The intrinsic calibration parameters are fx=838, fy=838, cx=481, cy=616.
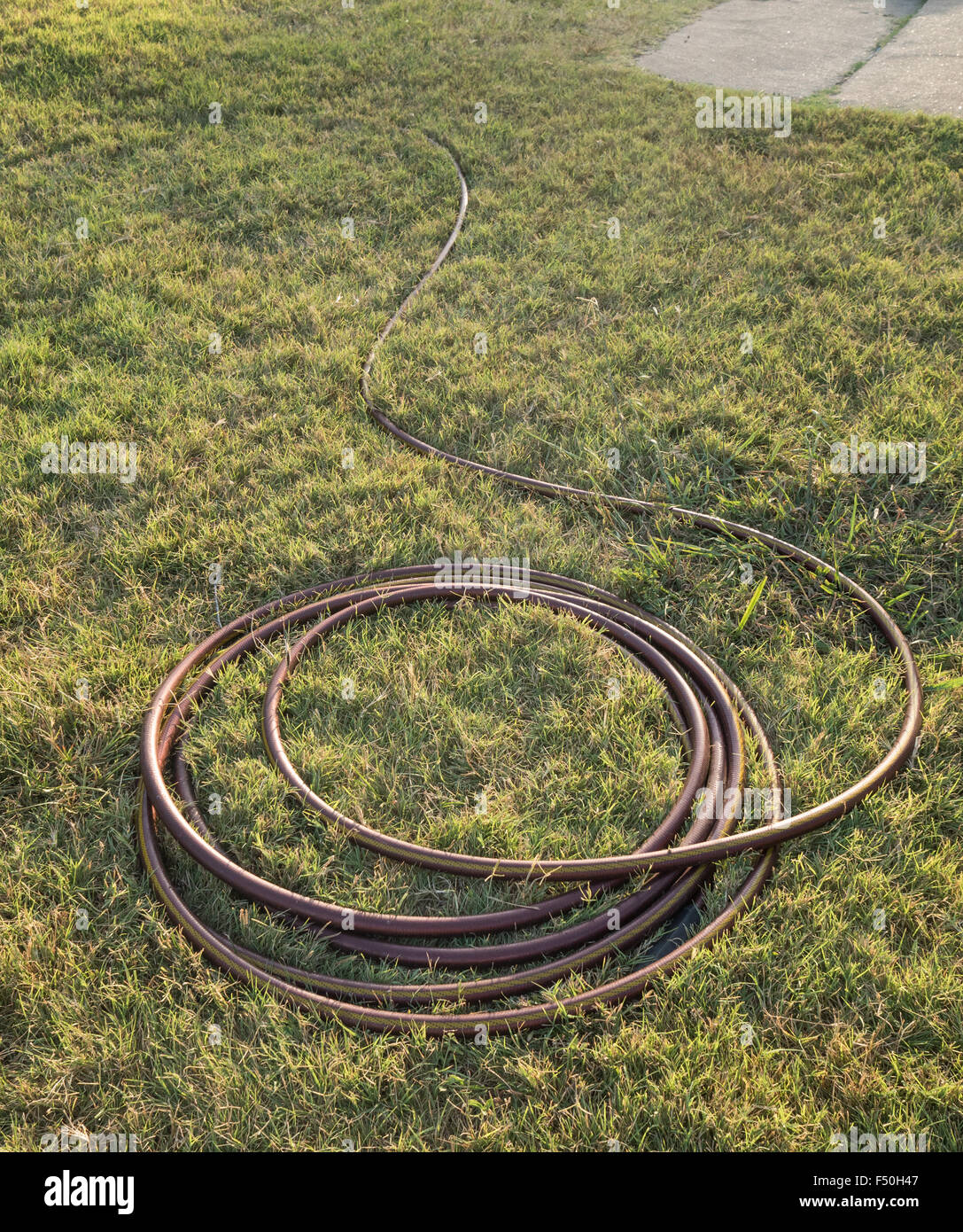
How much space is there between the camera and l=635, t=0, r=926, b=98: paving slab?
764cm

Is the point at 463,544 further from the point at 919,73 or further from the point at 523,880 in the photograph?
the point at 919,73

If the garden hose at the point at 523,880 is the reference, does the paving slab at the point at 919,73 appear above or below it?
above

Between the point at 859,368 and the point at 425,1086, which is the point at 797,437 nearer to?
the point at 859,368

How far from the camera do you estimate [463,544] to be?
11.3 ft

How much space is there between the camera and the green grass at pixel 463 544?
79.1 inches

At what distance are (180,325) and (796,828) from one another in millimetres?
4051

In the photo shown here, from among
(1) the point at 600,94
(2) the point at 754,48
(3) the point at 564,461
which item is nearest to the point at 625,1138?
(3) the point at 564,461

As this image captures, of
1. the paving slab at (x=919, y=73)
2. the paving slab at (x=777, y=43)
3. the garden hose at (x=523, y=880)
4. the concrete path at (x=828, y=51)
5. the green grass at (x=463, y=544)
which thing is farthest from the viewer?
the paving slab at (x=777, y=43)

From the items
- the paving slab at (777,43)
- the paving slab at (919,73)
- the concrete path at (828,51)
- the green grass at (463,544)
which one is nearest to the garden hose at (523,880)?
the green grass at (463,544)

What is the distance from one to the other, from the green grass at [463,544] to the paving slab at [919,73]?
0.75 metres

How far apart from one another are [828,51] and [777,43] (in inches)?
23.6

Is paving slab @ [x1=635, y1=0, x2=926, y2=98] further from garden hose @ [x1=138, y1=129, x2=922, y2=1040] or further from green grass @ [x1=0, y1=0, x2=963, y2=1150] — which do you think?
garden hose @ [x1=138, y1=129, x2=922, y2=1040]

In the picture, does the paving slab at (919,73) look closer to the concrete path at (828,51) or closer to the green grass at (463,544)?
the concrete path at (828,51)

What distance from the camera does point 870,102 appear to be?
Result: 691 centimetres
